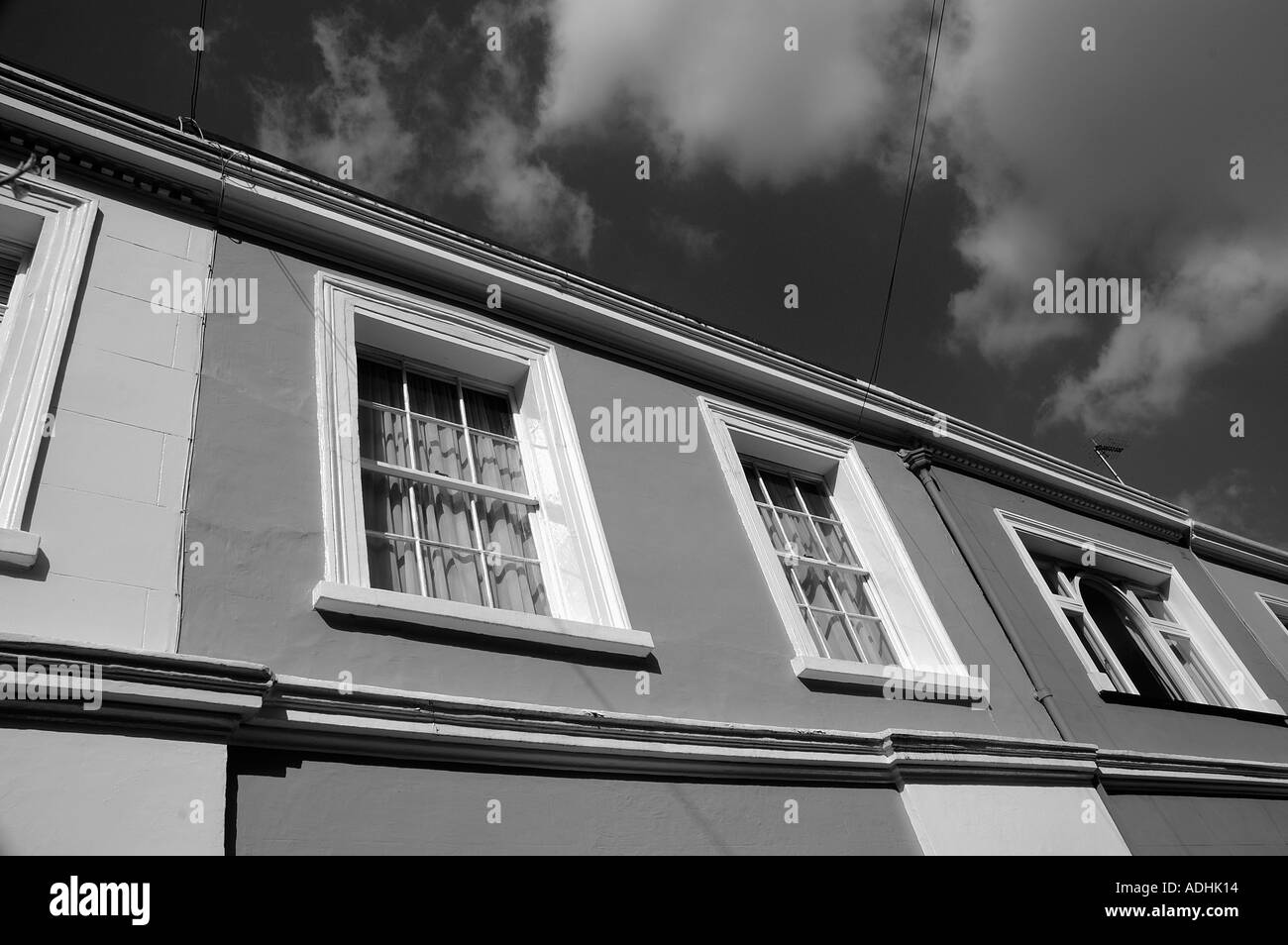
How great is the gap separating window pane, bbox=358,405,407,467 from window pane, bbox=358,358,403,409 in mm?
131

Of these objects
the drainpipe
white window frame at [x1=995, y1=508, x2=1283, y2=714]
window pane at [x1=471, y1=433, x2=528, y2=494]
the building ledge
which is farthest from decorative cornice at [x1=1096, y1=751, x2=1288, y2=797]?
window pane at [x1=471, y1=433, x2=528, y2=494]

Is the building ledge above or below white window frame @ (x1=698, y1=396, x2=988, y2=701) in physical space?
below

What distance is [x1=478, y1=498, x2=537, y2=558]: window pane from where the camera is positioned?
5625mm

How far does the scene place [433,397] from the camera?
6.23 meters

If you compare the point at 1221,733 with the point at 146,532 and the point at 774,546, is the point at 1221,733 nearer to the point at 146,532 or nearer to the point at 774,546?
the point at 774,546

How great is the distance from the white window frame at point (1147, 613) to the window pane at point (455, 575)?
5.73 m

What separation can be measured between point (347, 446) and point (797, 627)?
322cm

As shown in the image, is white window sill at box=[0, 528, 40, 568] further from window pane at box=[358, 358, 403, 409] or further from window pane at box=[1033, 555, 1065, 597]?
window pane at box=[1033, 555, 1065, 597]

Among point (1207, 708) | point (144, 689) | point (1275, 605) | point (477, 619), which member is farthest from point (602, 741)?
point (1275, 605)

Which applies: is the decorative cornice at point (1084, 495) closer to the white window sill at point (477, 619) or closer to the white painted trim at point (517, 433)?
the white painted trim at point (517, 433)

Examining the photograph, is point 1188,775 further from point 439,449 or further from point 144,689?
point 144,689

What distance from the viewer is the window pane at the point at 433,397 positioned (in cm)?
611

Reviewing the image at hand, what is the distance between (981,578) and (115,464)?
677cm
